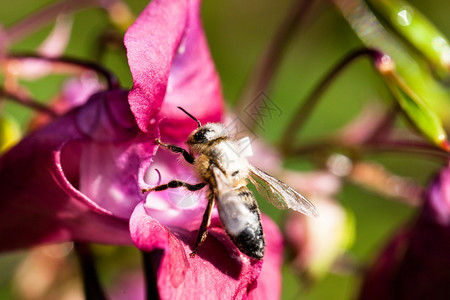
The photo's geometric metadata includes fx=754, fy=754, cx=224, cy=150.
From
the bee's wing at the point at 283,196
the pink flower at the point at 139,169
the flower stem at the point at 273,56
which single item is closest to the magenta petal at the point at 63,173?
the pink flower at the point at 139,169

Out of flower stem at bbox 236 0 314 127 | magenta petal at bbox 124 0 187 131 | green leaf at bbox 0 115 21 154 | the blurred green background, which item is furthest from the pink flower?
the blurred green background

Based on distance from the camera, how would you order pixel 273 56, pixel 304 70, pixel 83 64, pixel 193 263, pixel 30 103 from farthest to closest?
pixel 304 70 < pixel 273 56 < pixel 30 103 < pixel 83 64 < pixel 193 263

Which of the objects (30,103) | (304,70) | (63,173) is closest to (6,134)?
(30,103)

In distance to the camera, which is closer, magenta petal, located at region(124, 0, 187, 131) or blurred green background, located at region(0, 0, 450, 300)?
magenta petal, located at region(124, 0, 187, 131)

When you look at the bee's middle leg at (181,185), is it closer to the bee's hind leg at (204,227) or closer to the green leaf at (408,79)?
the bee's hind leg at (204,227)

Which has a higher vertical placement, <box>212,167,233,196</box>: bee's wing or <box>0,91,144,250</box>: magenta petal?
<box>212,167,233,196</box>: bee's wing

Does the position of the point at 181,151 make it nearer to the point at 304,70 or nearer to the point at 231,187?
the point at 231,187

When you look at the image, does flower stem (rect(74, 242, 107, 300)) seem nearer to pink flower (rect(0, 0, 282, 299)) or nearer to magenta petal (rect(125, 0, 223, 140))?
pink flower (rect(0, 0, 282, 299))

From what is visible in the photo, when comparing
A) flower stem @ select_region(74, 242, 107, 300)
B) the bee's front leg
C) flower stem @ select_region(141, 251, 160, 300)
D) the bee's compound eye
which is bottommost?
flower stem @ select_region(74, 242, 107, 300)
